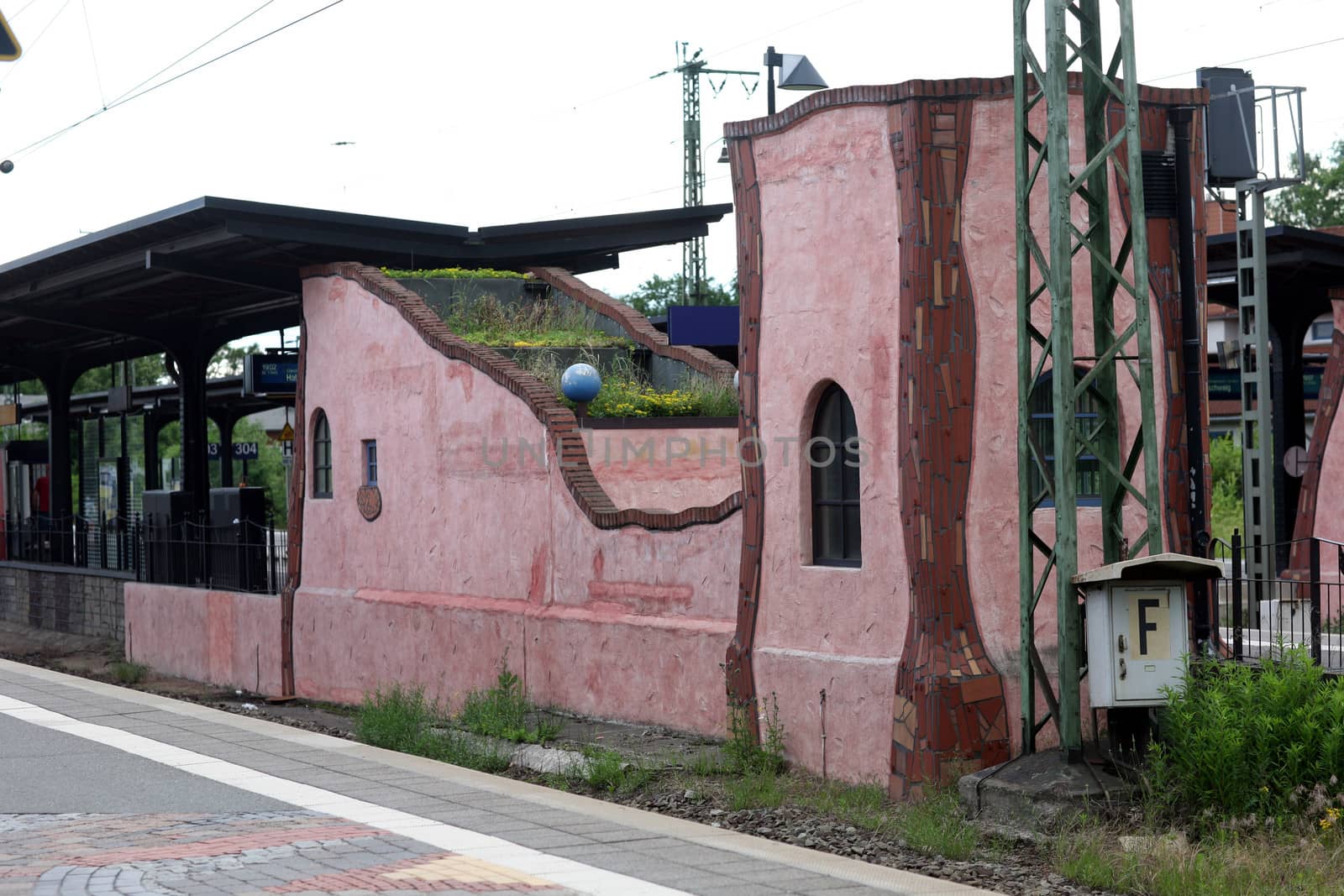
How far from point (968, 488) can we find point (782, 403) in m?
1.81

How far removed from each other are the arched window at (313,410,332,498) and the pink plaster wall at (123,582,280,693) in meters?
1.56

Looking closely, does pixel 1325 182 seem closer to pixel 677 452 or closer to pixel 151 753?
pixel 677 452

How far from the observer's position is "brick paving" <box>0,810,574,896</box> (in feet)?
25.6

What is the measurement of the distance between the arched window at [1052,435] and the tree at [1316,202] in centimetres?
5180

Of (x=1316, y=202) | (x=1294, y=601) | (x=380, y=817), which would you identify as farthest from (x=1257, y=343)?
(x=1316, y=202)

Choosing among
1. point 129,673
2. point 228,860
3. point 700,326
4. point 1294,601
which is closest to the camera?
point 228,860

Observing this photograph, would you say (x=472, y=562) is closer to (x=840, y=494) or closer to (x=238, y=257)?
(x=840, y=494)

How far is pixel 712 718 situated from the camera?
41.8 ft

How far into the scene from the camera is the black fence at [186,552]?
20.7 meters

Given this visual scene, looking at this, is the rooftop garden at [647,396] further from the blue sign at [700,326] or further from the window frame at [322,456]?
the window frame at [322,456]

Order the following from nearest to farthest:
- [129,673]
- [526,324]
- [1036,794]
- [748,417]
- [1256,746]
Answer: [1256,746] → [1036,794] → [748,417] → [526,324] → [129,673]

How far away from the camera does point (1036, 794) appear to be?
9.42 metres

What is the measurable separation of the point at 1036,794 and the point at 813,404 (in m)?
3.53

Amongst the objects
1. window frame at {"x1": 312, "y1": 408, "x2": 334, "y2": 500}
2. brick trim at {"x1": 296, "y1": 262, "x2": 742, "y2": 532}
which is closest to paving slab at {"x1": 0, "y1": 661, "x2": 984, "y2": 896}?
brick trim at {"x1": 296, "y1": 262, "x2": 742, "y2": 532}
